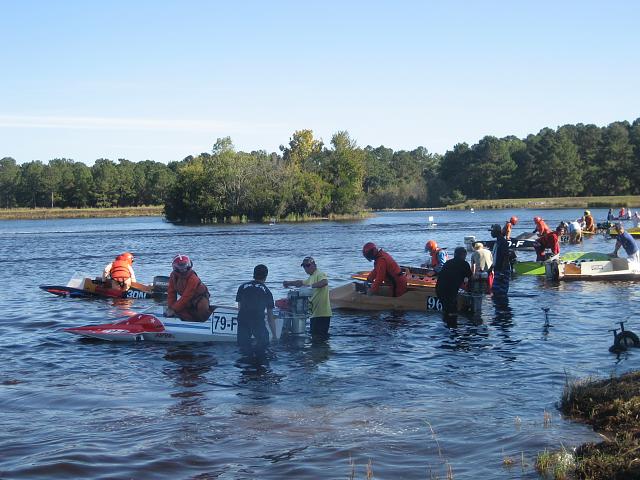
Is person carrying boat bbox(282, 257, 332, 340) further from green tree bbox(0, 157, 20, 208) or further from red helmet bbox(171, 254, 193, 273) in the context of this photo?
green tree bbox(0, 157, 20, 208)

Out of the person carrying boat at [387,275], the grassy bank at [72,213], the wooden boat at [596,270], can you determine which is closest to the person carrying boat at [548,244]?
the wooden boat at [596,270]

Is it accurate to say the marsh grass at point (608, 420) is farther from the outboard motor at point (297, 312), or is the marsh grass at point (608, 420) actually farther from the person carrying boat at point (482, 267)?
the person carrying boat at point (482, 267)

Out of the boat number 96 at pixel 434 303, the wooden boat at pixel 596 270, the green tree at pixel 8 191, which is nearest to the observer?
the boat number 96 at pixel 434 303

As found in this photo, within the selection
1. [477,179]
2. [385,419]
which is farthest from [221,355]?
[477,179]

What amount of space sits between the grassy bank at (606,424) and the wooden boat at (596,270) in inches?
582

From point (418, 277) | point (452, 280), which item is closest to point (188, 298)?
point (452, 280)

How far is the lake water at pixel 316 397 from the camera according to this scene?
843cm

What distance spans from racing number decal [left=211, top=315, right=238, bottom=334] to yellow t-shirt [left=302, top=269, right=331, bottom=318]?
157 centimetres

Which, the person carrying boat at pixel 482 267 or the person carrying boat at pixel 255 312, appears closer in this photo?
the person carrying boat at pixel 255 312

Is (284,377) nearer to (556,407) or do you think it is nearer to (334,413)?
(334,413)

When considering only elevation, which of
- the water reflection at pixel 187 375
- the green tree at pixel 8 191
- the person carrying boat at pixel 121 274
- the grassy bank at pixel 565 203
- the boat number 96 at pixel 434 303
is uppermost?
the green tree at pixel 8 191

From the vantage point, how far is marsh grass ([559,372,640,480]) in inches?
272

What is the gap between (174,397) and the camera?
444 inches

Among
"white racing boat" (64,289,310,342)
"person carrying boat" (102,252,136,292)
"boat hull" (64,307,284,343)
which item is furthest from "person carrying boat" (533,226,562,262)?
"boat hull" (64,307,284,343)
